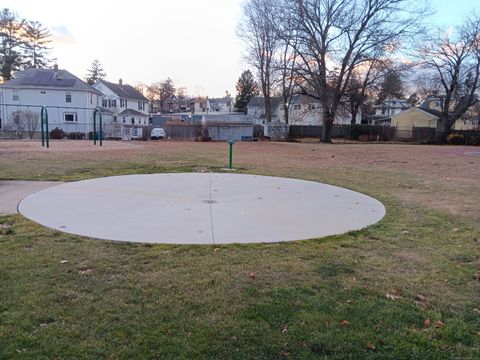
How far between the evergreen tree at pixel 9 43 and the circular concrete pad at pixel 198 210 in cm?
5240

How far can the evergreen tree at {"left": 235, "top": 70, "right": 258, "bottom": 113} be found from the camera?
7069cm

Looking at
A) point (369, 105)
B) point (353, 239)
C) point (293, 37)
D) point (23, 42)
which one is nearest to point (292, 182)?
point (353, 239)

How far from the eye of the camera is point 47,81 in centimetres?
4153

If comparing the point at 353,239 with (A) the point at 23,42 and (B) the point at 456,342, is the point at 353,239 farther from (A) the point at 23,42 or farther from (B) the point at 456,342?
(A) the point at 23,42

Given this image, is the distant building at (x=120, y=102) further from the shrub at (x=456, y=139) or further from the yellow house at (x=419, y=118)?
the shrub at (x=456, y=139)

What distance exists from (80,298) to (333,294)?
6.94 feet

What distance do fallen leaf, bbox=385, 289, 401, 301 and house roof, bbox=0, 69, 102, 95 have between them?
43.6 m

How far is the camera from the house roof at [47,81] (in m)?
40.5

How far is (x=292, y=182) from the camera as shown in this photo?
995 cm

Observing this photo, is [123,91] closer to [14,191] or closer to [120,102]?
[120,102]

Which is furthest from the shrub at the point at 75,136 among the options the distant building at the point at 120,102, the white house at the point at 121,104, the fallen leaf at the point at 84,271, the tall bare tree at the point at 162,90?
the tall bare tree at the point at 162,90

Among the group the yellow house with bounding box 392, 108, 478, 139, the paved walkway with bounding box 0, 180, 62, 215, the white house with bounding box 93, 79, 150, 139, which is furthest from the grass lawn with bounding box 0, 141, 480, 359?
the yellow house with bounding box 392, 108, 478, 139

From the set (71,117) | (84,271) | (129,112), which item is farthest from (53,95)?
(84,271)

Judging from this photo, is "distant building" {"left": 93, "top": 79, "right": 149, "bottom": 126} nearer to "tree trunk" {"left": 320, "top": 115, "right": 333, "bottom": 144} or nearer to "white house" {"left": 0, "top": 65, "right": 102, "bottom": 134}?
"white house" {"left": 0, "top": 65, "right": 102, "bottom": 134}
